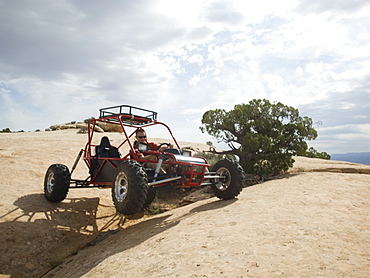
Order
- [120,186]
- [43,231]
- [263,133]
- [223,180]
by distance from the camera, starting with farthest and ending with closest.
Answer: [263,133]
[223,180]
[43,231]
[120,186]

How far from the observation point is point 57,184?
748 centimetres

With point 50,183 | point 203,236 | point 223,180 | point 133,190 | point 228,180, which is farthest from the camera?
point 50,183

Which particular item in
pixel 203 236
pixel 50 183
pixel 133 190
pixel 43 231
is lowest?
pixel 43 231

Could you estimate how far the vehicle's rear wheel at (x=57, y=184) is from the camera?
749 centimetres

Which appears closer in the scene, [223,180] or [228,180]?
[228,180]

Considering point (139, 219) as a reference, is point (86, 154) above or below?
above

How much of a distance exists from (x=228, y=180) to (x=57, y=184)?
446 cm

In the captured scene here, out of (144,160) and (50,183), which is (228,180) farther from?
(50,183)

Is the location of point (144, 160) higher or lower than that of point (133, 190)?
higher

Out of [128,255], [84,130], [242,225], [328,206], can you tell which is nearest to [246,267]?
[242,225]

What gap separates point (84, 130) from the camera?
87.6 feet

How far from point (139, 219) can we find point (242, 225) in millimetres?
4042

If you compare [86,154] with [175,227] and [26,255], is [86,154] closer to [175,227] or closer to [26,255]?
[26,255]

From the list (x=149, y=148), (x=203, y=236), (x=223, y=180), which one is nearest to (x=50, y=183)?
(x=149, y=148)
